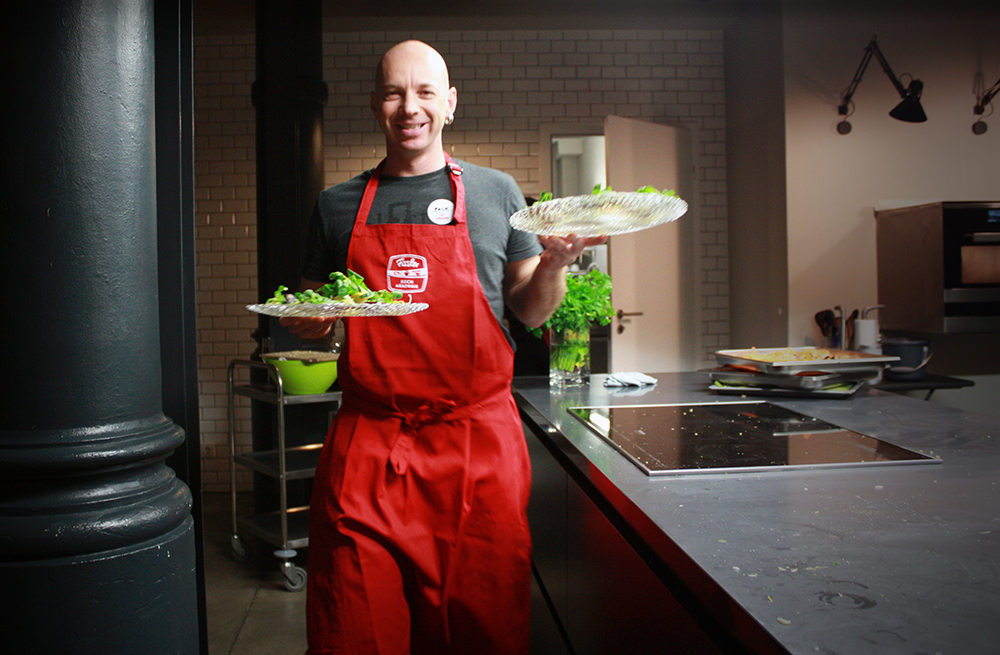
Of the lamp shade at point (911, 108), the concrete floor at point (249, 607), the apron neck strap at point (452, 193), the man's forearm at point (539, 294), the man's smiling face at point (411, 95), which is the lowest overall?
the concrete floor at point (249, 607)

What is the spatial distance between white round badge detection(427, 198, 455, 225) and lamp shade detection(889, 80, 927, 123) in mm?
3520

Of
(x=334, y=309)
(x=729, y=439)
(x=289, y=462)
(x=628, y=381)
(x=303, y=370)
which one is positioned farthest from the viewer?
(x=289, y=462)

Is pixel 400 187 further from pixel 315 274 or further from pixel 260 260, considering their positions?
pixel 260 260

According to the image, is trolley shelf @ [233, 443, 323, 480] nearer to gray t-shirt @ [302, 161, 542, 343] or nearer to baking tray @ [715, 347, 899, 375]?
gray t-shirt @ [302, 161, 542, 343]

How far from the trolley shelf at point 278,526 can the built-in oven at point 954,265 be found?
138 inches

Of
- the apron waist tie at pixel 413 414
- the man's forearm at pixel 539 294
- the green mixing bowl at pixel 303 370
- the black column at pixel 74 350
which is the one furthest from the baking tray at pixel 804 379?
the green mixing bowl at pixel 303 370

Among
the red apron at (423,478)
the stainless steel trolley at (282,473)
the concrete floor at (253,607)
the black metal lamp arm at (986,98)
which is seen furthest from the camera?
the black metal lamp arm at (986,98)

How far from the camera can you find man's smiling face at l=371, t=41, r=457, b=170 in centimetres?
167

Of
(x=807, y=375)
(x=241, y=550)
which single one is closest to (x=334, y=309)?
(x=807, y=375)

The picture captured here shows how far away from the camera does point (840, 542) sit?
36.3 inches

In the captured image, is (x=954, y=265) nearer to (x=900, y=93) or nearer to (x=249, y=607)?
(x=900, y=93)

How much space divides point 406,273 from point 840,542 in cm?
109

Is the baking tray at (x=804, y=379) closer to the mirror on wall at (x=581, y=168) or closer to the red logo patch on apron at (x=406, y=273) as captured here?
the red logo patch on apron at (x=406, y=273)

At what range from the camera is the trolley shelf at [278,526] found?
3.61 metres
